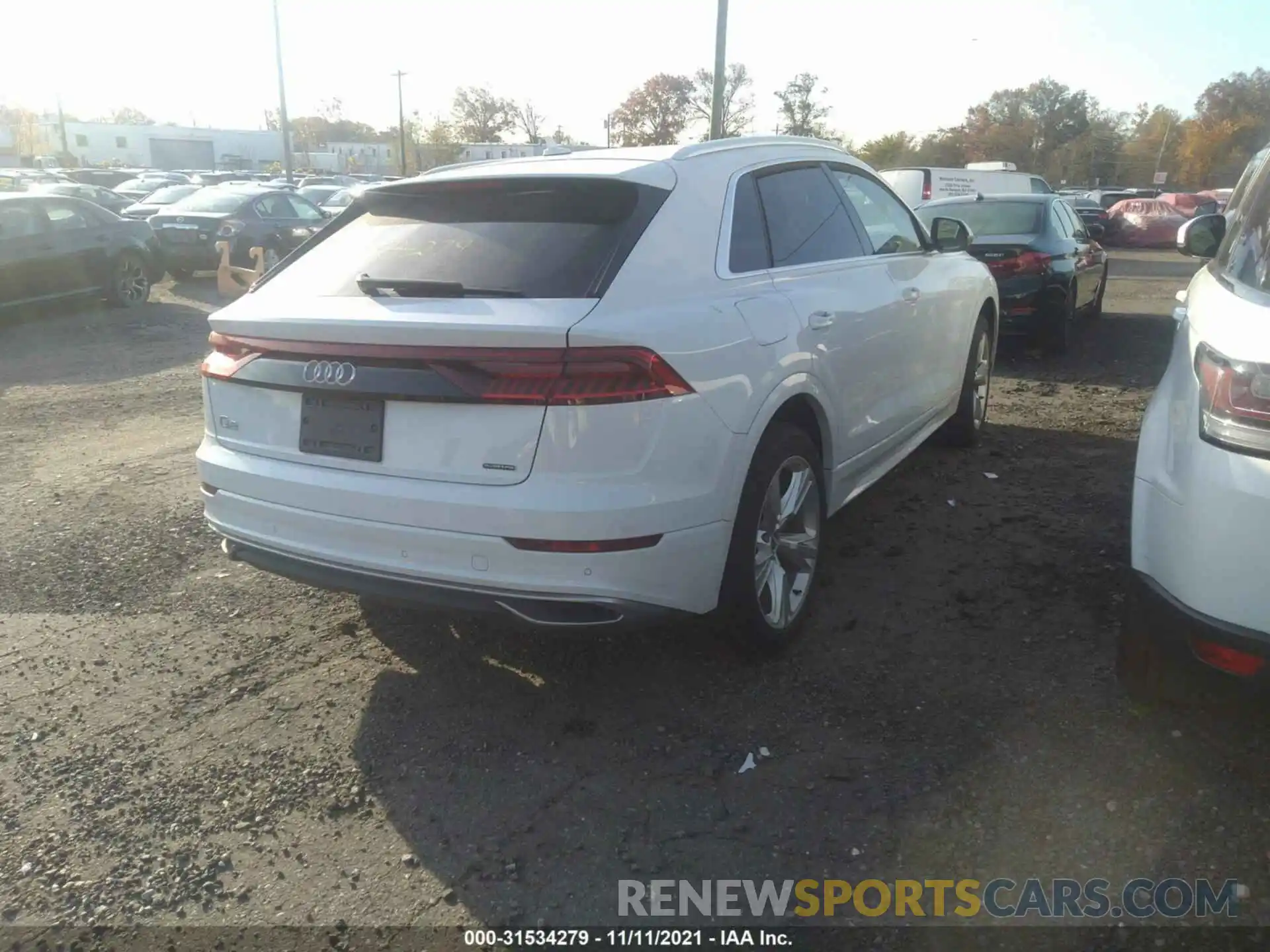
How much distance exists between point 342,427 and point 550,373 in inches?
28.7

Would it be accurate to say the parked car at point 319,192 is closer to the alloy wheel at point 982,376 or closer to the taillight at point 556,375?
the alloy wheel at point 982,376

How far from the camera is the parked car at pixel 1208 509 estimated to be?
8.09ft

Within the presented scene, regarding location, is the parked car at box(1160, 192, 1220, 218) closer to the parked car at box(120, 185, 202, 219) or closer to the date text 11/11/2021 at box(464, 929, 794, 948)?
the parked car at box(120, 185, 202, 219)

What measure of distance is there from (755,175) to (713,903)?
2635 mm

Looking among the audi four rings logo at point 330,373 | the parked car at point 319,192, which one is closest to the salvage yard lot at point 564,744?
the audi four rings logo at point 330,373

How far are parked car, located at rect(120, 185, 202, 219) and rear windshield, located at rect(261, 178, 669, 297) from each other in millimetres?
17534

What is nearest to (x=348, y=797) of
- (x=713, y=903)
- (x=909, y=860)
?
(x=713, y=903)

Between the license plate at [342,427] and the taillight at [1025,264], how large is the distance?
26.2 ft

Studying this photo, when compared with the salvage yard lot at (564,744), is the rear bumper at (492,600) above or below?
above

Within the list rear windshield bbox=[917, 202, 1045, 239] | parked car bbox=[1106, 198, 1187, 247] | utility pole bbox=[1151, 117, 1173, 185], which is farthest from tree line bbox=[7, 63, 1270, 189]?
rear windshield bbox=[917, 202, 1045, 239]

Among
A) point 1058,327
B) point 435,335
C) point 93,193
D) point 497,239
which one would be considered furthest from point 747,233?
point 93,193

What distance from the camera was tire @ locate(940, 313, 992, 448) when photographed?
6.15m

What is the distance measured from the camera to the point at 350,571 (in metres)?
3.12

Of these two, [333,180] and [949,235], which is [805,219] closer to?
[949,235]
